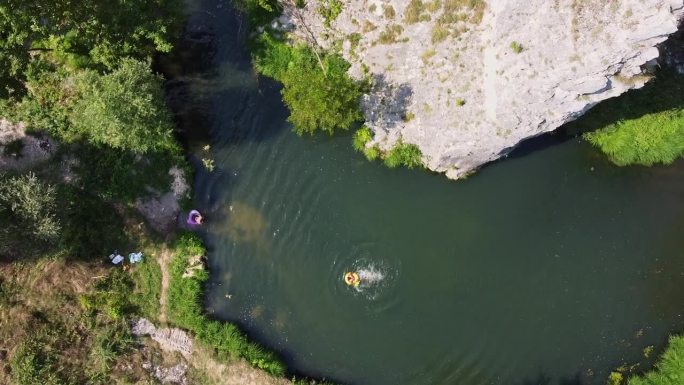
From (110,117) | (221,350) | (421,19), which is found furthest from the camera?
(221,350)

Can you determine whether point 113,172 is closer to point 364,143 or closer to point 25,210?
point 25,210

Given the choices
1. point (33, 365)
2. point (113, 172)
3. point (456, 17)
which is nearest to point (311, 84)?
point (456, 17)

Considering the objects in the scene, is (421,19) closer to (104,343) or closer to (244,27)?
(244,27)

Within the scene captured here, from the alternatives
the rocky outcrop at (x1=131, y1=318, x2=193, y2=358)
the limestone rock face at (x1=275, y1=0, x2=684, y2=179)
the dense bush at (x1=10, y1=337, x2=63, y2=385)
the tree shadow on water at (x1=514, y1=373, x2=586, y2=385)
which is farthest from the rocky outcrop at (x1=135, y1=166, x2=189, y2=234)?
the tree shadow on water at (x1=514, y1=373, x2=586, y2=385)

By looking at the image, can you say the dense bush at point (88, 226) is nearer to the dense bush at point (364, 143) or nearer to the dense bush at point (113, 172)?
the dense bush at point (113, 172)

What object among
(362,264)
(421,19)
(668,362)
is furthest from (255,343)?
(668,362)

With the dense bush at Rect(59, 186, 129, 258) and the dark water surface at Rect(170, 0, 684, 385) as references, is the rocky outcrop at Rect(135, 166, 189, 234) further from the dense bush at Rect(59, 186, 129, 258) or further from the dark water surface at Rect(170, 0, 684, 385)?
the dark water surface at Rect(170, 0, 684, 385)
